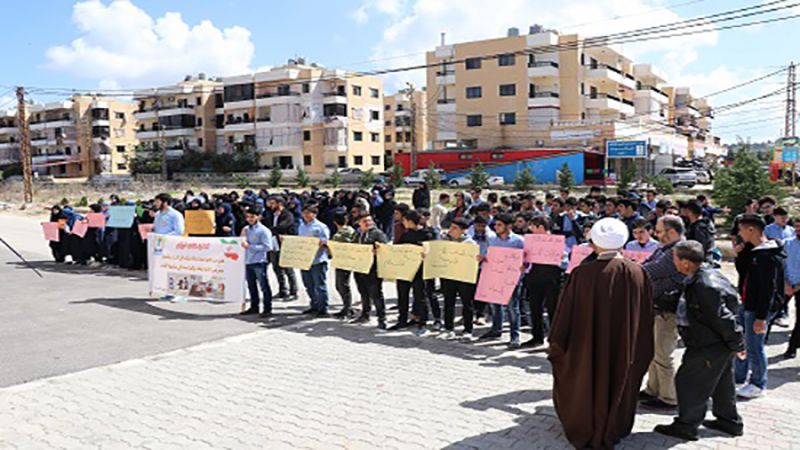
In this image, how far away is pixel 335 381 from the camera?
7.16 metres

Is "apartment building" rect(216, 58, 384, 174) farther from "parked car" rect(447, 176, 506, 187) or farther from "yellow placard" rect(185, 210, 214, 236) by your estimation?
"yellow placard" rect(185, 210, 214, 236)

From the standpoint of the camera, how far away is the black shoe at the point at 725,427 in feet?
17.8

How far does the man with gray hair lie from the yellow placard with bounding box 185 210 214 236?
10226 mm

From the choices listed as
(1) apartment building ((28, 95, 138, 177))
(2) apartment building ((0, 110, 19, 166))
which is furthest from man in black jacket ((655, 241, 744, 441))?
(2) apartment building ((0, 110, 19, 166))

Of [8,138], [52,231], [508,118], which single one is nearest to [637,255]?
[52,231]

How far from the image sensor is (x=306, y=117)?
229 feet

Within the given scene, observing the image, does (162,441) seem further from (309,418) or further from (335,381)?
(335,381)

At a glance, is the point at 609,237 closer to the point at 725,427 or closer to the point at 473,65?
the point at 725,427

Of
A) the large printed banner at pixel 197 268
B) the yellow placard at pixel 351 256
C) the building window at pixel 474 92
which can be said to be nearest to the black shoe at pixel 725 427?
the yellow placard at pixel 351 256

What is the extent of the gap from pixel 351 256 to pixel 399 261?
872mm

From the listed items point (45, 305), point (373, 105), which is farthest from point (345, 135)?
→ point (45, 305)

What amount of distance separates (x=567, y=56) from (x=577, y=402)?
58.3m

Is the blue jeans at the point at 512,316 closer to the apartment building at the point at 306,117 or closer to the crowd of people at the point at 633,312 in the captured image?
the crowd of people at the point at 633,312

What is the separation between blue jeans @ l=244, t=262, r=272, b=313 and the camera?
415 inches
